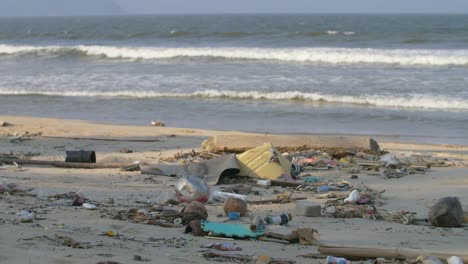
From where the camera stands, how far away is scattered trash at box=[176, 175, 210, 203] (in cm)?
768

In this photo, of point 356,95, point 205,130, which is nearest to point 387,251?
point 205,130

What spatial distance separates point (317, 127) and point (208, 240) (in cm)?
939

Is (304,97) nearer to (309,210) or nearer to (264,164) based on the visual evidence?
(264,164)

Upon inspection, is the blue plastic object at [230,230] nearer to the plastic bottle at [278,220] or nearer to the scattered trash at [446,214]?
the plastic bottle at [278,220]

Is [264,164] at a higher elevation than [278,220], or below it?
higher

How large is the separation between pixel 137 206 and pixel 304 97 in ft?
40.3

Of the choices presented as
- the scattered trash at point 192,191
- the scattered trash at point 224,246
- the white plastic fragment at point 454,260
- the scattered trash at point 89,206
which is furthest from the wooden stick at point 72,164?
the white plastic fragment at point 454,260

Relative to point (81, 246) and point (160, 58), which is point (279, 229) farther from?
point (160, 58)

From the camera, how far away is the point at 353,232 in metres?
6.53

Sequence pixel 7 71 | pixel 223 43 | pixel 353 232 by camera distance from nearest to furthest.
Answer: pixel 353 232, pixel 7 71, pixel 223 43

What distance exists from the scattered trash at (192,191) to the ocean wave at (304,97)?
10941 millimetres

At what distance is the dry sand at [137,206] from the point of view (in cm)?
538

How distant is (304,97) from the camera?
19.3 meters

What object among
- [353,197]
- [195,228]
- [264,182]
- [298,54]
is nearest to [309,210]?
[353,197]
